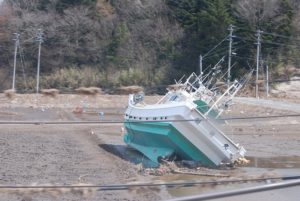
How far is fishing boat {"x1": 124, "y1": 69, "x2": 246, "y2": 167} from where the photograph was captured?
15133 mm

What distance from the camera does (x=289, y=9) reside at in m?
33.5

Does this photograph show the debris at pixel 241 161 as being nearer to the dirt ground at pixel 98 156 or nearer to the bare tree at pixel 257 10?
the dirt ground at pixel 98 156

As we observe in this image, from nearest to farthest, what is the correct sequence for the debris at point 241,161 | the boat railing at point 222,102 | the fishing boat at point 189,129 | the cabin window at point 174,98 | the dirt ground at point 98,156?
the dirt ground at point 98,156
the fishing boat at point 189,129
the debris at point 241,161
the boat railing at point 222,102
the cabin window at point 174,98

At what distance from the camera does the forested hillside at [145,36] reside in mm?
32062

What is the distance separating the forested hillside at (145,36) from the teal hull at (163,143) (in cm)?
1211

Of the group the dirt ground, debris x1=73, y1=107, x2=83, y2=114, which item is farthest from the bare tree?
debris x1=73, y1=107, x2=83, y2=114

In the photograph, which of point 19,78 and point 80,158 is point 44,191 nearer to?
point 80,158

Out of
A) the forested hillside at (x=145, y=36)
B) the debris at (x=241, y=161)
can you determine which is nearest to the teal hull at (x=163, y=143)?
the debris at (x=241, y=161)

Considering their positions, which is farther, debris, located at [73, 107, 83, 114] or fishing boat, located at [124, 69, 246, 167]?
debris, located at [73, 107, 83, 114]

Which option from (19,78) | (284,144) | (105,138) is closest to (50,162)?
(105,138)

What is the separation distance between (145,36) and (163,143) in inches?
853

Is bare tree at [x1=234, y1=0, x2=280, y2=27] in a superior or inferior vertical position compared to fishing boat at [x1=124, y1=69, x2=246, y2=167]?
superior

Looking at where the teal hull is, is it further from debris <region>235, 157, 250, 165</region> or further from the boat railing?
the boat railing

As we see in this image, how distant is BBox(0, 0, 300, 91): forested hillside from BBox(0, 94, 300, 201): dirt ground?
3741mm
